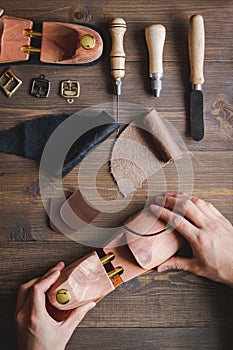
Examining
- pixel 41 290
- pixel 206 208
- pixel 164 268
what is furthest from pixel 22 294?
pixel 206 208

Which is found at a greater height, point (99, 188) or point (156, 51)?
point (156, 51)

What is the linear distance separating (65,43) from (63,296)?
0.53 metres

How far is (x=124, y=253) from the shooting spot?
122 centimetres

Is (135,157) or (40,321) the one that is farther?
(135,157)

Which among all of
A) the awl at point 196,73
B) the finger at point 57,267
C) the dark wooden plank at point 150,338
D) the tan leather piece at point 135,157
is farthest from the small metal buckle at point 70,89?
the dark wooden plank at point 150,338

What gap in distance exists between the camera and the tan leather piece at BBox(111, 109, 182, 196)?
1.26 metres

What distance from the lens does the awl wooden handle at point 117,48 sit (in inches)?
48.9

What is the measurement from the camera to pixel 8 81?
127 centimetres

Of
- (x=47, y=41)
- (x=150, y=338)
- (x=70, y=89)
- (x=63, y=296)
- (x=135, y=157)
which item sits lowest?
(x=150, y=338)

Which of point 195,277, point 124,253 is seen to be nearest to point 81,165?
point 124,253

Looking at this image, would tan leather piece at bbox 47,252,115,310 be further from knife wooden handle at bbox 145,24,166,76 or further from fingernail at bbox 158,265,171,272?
knife wooden handle at bbox 145,24,166,76

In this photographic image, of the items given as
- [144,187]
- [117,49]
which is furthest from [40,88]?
[144,187]

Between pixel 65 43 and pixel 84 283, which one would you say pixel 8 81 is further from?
pixel 84 283

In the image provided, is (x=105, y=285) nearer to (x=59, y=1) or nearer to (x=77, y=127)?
(x=77, y=127)
